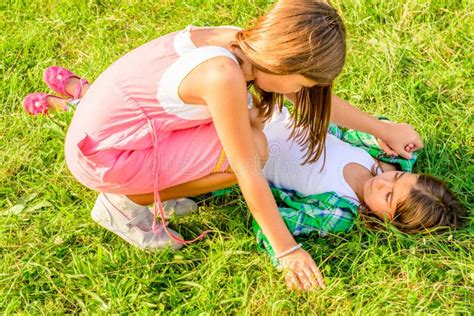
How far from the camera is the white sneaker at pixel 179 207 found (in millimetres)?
2575

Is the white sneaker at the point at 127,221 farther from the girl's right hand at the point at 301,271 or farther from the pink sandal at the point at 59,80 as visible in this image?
the pink sandal at the point at 59,80

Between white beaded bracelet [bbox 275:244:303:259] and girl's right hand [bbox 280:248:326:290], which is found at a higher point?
white beaded bracelet [bbox 275:244:303:259]

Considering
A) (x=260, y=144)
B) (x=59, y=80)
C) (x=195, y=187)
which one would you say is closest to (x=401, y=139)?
(x=260, y=144)

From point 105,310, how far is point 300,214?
894 millimetres

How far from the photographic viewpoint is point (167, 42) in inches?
85.7

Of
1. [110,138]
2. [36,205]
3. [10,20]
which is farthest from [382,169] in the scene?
[10,20]

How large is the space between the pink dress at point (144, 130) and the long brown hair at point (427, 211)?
82cm

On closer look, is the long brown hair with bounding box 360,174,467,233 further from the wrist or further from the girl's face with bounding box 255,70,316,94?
the girl's face with bounding box 255,70,316,94

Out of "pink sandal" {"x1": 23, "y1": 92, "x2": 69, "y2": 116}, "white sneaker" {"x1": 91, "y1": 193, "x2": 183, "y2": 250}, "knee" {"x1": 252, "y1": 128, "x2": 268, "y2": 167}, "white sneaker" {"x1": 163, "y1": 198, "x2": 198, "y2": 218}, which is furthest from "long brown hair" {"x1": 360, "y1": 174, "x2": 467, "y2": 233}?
"pink sandal" {"x1": 23, "y1": 92, "x2": 69, "y2": 116}

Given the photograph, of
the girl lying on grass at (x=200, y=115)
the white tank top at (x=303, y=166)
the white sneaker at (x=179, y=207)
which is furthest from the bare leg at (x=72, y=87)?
the white tank top at (x=303, y=166)

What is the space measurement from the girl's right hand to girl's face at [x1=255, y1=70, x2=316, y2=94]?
648 mm

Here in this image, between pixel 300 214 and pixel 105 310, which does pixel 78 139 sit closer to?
pixel 105 310

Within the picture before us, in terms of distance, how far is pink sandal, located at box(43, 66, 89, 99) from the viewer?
305 centimetres

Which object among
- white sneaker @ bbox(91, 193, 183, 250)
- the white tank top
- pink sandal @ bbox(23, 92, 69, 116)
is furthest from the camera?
pink sandal @ bbox(23, 92, 69, 116)
